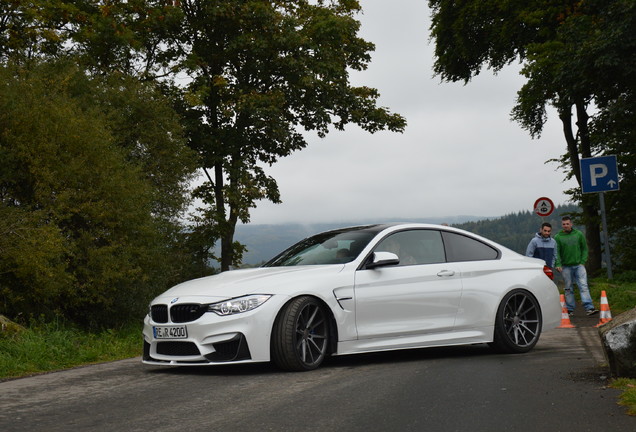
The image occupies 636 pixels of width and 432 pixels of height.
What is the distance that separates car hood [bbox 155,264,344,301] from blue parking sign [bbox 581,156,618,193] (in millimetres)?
11407

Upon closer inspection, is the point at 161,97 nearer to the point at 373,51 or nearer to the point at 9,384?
the point at 373,51

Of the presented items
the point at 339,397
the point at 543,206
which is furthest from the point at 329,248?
the point at 543,206

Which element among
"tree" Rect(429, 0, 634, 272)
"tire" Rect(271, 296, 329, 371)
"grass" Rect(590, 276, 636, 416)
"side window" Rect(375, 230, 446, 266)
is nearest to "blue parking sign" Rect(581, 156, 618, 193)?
"grass" Rect(590, 276, 636, 416)

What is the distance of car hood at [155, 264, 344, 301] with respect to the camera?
8.25 meters

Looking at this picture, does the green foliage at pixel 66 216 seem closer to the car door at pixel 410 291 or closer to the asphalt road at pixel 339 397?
the asphalt road at pixel 339 397

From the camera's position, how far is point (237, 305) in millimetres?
8109

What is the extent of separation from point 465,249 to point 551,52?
17.5m

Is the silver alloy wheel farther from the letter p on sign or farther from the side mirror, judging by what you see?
the letter p on sign

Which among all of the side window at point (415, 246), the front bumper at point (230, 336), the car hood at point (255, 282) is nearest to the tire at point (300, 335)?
the front bumper at point (230, 336)

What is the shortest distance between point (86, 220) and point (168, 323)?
7858 millimetres

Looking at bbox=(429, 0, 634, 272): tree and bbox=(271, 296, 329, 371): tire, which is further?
bbox=(429, 0, 634, 272): tree

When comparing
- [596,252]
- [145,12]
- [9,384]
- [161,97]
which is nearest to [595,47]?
[596,252]

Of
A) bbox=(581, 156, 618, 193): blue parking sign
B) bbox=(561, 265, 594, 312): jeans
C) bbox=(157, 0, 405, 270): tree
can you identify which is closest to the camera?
bbox=(561, 265, 594, 312): jeans

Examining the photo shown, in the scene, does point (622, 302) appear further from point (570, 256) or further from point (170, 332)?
point (170, 332)
